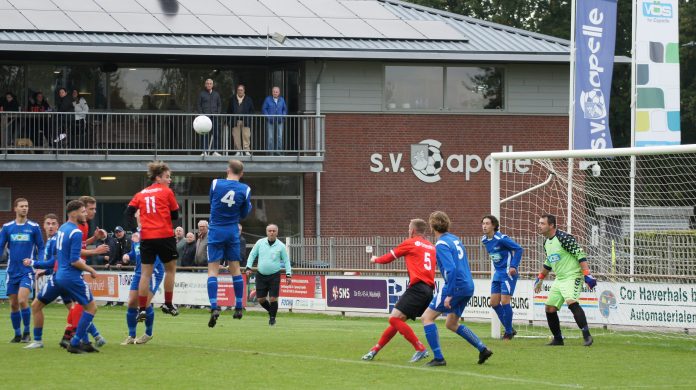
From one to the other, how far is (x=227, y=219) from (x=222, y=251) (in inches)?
18.7

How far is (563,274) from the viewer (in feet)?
63.0

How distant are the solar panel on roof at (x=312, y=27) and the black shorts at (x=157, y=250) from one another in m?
21.1

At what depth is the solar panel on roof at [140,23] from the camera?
116ft

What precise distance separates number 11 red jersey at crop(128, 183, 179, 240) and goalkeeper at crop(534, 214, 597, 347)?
20.0ft

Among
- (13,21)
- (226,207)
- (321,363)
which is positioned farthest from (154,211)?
(13,21)

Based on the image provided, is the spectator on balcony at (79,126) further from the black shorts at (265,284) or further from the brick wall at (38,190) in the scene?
the black shorts at (265,284)

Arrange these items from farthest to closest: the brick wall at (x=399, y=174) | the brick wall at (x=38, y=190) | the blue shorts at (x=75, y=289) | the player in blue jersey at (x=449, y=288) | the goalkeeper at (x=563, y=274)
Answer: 1. the brick wall at (x=399, y=174)
2. the brick wall at (x=38, y=190)
3. the goalkeeper at (x=563, y=274)
4. the blue shorts at (x=75, y=289)
5. the player in blue jersey at (x=449, y=288)

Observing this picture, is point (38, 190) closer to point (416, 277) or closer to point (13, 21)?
point (13, 21)

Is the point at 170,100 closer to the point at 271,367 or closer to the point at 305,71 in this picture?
the point at 305,71

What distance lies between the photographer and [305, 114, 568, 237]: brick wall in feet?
122

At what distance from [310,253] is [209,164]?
13.8 ft

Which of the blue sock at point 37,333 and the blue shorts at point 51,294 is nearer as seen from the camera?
the blue shorts at point 51,294

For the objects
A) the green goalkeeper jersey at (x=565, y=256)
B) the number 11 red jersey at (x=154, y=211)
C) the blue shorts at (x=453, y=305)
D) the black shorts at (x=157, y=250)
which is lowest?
the blue shorts at (x=453, y=305)

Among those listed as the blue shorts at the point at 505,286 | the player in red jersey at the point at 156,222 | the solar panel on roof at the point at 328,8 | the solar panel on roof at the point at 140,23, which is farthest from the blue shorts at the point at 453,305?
the solar panel on roof at the point at 328,8
